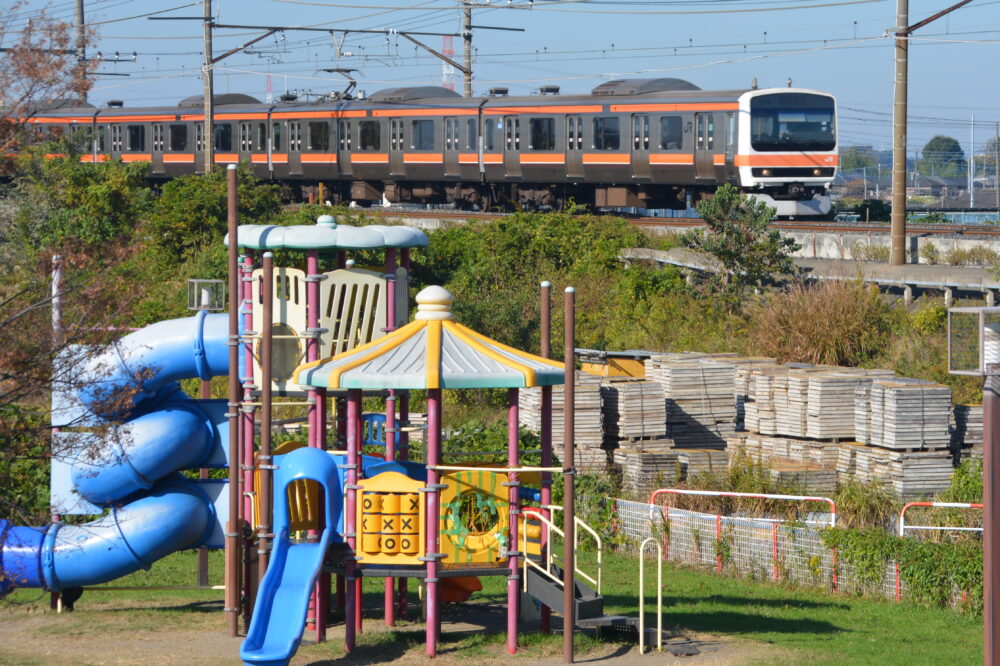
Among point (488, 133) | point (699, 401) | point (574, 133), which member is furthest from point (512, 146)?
point (699, 401)

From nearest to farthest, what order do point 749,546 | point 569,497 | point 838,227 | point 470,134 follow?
point 569,497 < point 749,546 < point 838,227 < point 470,134

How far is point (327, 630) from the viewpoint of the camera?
13148 millimetres

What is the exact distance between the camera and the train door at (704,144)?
34.1m

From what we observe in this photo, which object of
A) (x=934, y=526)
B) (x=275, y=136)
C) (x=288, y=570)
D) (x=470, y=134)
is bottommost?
(x=934, y=526)

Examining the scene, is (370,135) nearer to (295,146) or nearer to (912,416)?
(295,146)

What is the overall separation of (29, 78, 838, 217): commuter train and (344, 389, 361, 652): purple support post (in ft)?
55.2

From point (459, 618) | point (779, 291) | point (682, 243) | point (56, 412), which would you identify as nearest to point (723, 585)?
point (459, 618)

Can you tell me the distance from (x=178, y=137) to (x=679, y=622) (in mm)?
37304

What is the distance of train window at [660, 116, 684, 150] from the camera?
114 ft

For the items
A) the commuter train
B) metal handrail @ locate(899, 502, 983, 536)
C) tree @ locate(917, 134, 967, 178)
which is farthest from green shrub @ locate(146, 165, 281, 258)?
tree @ locate(917, 134, 967, 178)

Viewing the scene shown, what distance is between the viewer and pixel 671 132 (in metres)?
34.9

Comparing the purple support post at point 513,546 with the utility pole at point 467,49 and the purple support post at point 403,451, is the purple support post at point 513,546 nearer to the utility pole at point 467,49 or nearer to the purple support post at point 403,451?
the purple support post at point 403,451

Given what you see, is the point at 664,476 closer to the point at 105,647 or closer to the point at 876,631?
the point at 876,631

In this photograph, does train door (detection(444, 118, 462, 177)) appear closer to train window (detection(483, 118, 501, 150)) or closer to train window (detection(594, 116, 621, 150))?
train window (detection(483, 118, 501, 150))
